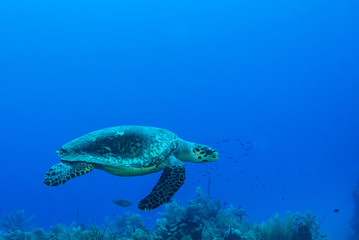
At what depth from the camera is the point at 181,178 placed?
4.93m

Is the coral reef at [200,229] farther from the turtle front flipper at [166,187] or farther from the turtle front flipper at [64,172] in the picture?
the turtle front flipper at [166,187]

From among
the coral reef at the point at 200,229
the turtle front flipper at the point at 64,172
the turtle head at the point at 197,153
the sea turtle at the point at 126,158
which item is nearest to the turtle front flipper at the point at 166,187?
the sea turtle at the point at 126,158

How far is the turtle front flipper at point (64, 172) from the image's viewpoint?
14.5 ft

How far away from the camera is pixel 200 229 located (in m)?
6.64

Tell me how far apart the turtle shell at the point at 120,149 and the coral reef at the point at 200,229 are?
7.25 feet

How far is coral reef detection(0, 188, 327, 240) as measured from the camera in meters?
6.57

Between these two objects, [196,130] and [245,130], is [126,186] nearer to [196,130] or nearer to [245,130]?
[196,130]

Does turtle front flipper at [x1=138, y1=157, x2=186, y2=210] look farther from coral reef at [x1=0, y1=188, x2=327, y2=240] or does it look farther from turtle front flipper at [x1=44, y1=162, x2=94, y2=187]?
coral reef at [x1=0, y1=188, x2=327, y2=240]

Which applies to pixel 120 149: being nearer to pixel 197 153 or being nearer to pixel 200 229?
pixel 197 153

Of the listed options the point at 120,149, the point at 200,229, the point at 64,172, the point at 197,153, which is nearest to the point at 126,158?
the point at 120,149

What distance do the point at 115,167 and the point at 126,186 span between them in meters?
98.5

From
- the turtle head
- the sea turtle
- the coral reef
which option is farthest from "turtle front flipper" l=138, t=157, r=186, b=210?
the coral reef

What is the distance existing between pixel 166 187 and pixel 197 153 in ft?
4.54

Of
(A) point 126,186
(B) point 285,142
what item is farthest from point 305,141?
(A) point 126,186
